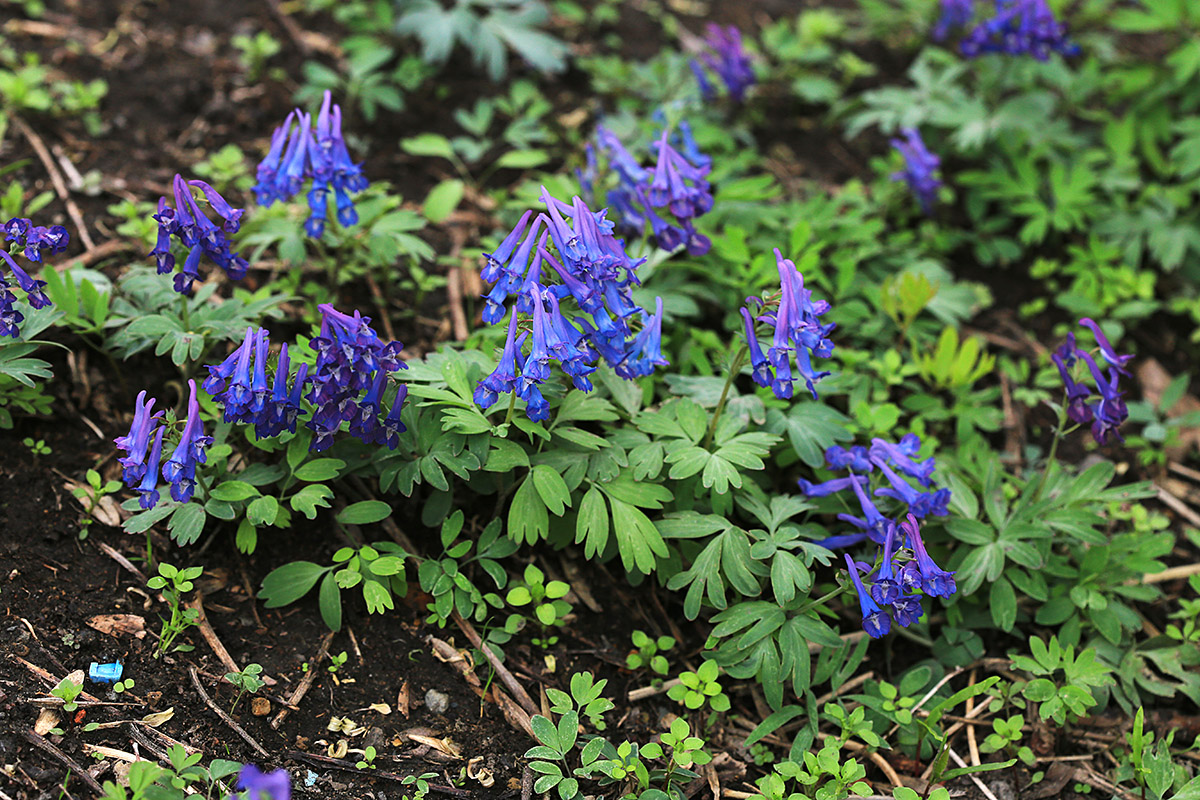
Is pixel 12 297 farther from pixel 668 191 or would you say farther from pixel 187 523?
pixel 668 191

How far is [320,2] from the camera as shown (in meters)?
5.42

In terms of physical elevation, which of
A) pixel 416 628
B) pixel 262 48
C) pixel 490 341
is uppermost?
pixel 262 48

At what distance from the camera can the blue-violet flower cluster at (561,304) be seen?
285 cm

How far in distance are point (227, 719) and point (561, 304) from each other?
1645mm

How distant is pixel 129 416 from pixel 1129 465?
4341 mm

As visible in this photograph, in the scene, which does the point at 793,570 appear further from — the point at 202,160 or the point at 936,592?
the point at 202,160

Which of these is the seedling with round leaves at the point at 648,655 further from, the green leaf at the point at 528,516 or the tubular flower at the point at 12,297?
the tubular flower at the point at 12,297

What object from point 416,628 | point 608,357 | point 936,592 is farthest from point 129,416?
point 936,592

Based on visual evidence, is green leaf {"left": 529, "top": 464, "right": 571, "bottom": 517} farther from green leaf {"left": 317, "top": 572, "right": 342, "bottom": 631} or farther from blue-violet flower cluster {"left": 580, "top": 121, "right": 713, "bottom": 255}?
blue-violet flower cluster {"left": 580, "top": 121, "right": 713, "bottom": 255}

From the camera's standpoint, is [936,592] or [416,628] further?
[416,628]

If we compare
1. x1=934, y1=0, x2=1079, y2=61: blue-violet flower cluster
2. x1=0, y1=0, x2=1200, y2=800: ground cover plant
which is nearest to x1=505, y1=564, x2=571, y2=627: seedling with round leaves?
x1=0, y1=0, x2=1200, y2=800: ground cover plant

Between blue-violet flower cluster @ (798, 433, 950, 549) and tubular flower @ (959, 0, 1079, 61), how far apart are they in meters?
2.74

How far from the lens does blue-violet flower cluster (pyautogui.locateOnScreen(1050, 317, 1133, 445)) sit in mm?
3363

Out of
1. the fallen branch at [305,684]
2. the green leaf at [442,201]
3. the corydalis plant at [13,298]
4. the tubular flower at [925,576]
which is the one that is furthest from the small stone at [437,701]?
the green leaf at [442,201]
